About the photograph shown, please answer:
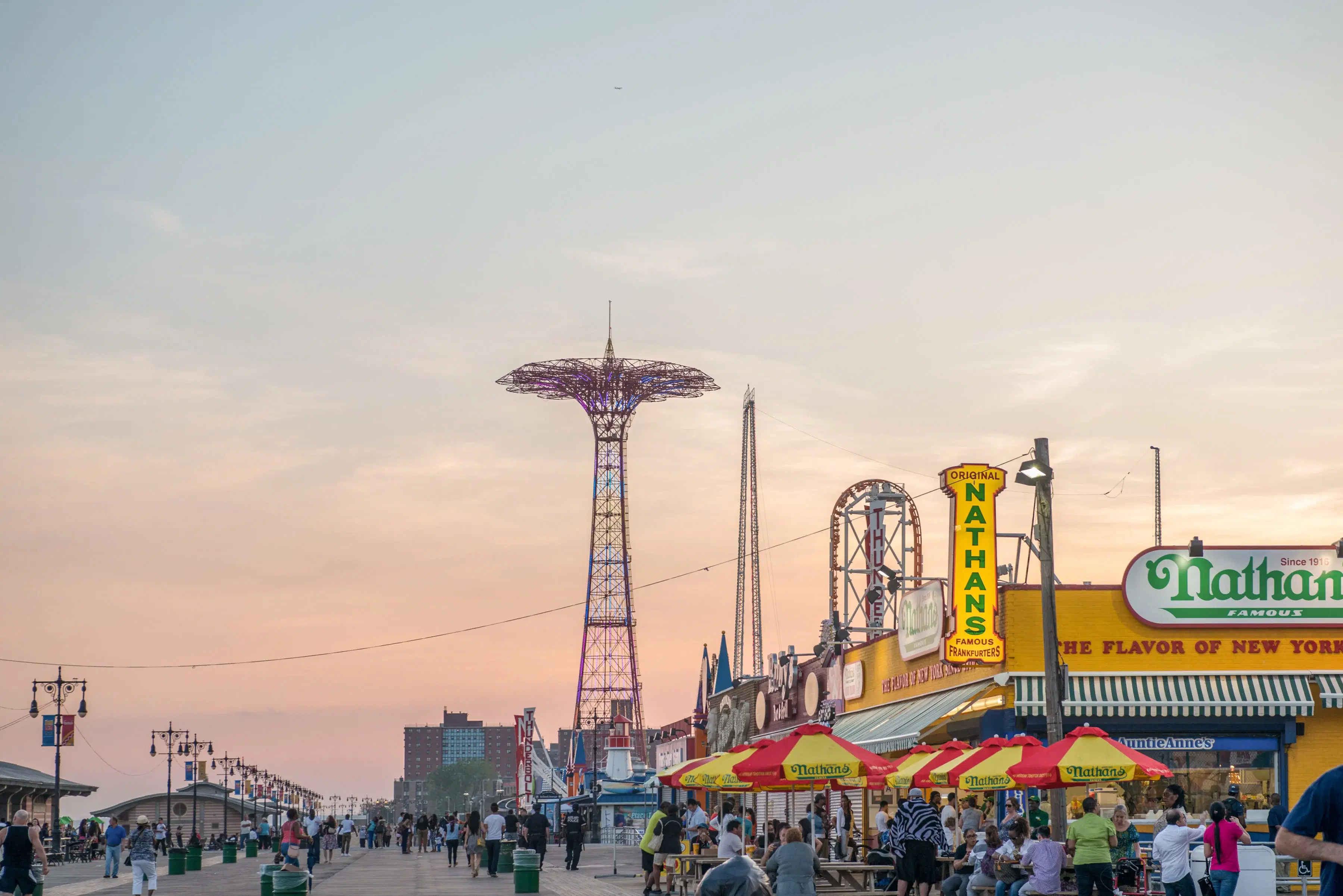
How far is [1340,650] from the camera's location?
105ft

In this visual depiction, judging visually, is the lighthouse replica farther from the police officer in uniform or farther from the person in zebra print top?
the person in zebra print top

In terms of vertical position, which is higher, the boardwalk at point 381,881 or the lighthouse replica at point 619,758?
the lighthouse replica at point 619,758

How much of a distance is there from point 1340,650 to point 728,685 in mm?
39807

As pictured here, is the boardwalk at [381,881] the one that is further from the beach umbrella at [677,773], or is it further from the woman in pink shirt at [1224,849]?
the woman in pink shirt at [1224,849]

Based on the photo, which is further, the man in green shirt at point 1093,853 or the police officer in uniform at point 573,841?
the police officer in uniform at point 573,841

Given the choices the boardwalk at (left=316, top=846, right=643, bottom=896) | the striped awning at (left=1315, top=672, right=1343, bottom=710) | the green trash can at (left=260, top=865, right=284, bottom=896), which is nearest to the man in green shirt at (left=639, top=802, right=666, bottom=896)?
the boardwalk at (left=316, top=846, right=643, bottom=896)

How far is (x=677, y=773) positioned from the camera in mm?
31516

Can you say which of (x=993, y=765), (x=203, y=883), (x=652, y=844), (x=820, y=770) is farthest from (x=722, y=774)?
(x=203, y=883)

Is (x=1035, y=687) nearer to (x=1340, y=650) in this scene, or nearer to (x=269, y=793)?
(x=1340, y=650)

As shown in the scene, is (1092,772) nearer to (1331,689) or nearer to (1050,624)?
(1050,624)

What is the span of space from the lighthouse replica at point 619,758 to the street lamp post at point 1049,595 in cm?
6466

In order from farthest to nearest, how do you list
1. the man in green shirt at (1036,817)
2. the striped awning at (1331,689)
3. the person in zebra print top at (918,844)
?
the striped awning at (1331,689) < the man in green shirt at (1036,817) < the person in zebra print top at (918,844)

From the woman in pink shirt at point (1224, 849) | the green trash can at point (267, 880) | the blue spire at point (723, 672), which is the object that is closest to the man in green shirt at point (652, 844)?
the green trash can at point (267, 880)

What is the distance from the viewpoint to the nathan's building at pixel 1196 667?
1232 inches
